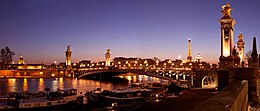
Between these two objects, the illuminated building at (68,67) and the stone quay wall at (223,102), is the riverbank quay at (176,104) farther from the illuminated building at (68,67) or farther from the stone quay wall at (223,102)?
the illuminated building at (68,67)

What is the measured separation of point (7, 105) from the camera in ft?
99.5

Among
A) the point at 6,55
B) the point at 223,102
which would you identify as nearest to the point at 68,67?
the point at 6,55

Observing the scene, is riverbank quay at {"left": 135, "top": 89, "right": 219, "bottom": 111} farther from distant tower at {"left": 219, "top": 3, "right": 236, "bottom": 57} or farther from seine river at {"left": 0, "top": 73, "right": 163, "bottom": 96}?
seine river at {"left": 0, "top": 73, "right": 163, "bottom": 96}

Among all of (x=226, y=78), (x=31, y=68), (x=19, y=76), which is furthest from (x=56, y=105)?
(x=31, y=68)

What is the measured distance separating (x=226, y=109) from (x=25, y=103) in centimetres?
2867

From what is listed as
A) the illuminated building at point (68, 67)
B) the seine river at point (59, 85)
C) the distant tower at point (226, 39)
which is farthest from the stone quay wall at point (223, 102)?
the illuminated building at point (68, 67)

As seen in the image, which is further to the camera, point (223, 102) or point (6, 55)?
point (6, 55)

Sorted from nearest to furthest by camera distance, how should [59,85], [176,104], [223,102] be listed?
[223,102], [176,104], [59,85]

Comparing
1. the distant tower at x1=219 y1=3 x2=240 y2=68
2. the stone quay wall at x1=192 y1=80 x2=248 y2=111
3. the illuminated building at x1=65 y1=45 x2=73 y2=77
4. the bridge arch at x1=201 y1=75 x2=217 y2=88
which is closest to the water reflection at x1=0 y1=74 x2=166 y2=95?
the bridge arch at x1=201 y1=75 x2=217 y2=88

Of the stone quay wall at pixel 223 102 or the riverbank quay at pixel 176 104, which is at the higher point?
the stone quay wall at pixel 223 102

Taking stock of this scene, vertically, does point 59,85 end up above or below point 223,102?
below

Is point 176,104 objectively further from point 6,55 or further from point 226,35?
point 6,55

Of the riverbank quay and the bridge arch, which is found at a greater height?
the bridge arch

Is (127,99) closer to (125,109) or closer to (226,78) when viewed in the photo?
(125,109)
